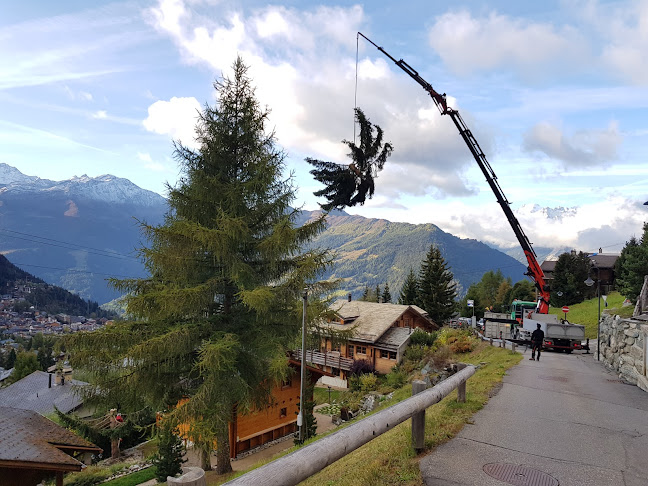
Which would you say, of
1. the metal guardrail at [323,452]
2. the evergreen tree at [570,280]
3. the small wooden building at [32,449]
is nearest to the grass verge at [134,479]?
the small wooden building at [32,449]

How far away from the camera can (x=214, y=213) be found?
53.8ft

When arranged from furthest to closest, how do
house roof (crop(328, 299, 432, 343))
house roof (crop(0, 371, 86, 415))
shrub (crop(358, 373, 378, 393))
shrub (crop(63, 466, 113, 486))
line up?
house roof (crop(328, 299, 432, 343))
house roof (crop(0, 371, 86, 415))
shrub (crop(358, 373, 378, 393))
shrub (crop(63, 466, 113, 486))

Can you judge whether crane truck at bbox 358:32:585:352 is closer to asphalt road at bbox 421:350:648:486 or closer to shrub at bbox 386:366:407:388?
shrub at bbox 386:366:407:388

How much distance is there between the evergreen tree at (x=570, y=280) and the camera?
7042cm

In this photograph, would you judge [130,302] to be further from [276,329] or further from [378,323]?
[378,323]

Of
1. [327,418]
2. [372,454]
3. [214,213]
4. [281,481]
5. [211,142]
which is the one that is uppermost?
[211,142]

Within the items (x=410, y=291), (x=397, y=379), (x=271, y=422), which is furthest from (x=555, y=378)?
(x=410, y=291)

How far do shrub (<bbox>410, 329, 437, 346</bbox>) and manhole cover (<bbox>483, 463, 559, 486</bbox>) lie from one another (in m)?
35.9

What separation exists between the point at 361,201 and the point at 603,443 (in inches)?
434

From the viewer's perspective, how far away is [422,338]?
41.6m

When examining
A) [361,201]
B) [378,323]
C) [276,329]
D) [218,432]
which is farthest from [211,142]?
[378,323]

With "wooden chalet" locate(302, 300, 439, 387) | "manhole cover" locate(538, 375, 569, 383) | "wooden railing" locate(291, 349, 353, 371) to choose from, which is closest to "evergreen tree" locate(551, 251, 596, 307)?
"wooden chalet" locate(302, 300, 439, 387)

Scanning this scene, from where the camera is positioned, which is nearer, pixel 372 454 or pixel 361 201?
pixel 372 454

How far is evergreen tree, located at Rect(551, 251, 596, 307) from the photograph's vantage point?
70.4m
